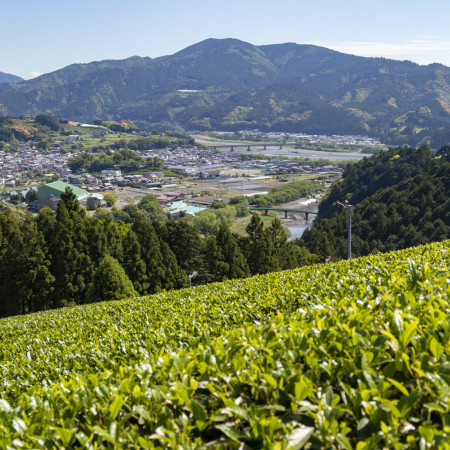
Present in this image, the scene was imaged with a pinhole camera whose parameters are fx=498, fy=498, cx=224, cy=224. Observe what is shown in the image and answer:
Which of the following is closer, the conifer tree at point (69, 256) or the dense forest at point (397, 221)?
the conifer tree at point (69, 256)

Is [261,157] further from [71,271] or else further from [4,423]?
[4,423]

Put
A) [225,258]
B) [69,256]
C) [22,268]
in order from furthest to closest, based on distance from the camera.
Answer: [225,258] < [69,256] < [22,268]

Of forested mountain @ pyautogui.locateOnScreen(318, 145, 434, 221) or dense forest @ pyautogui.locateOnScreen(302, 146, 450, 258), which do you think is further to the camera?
forested mountain @ pyautogui.locateOnScreen(318, 145, 434, 221)

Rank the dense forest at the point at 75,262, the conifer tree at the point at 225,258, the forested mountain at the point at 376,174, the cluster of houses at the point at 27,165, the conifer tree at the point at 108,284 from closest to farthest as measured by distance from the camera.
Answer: the conifer tree at the point at 108,284 → the dense forest at the point at 75,262 → the conifer tree at the point at 225,258 → the forested mountain at the point at 376,174 → the cluster of houses at the point at 27,165

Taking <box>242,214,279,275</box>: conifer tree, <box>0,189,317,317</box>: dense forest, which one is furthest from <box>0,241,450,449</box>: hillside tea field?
<box>242,214,279,275</box>: conifer tree

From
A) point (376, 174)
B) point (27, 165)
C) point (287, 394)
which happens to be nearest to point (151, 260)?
point (287, 394)

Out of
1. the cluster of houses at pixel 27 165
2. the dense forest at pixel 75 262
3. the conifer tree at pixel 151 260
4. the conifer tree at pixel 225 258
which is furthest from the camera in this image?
the cluster of houses at pixel 27 165

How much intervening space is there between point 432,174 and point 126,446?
57289mm

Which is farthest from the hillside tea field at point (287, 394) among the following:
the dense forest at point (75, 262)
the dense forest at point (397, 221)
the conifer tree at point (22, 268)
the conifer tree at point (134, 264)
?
the dense forest at point (397, 221)

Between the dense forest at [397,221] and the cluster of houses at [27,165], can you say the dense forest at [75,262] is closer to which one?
the dense forest at [397,221]

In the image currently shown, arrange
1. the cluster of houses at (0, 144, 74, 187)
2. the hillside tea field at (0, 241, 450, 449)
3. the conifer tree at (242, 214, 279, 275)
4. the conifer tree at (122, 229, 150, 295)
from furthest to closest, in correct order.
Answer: the cluster of houses at (0, 144, 74, 187) < the conifer tree at (242, 214, 279, 275) < the conifer tree at (122, 229, 150, 295) < the hillside tea field at (0, 241, 450, 449)

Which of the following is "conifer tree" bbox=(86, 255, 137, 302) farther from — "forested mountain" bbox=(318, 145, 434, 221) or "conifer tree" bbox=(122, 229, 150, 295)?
"forested mountain" bbox=(318, 145, 434, 221)

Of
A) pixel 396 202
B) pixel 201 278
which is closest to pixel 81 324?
pixel 201 278

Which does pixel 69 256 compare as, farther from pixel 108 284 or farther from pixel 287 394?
pixel 287 394
